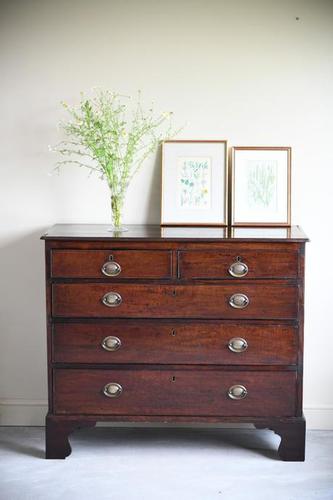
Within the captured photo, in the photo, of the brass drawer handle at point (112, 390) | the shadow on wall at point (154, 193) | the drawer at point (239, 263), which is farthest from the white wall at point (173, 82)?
the brass drawer handle at point (112, 390)

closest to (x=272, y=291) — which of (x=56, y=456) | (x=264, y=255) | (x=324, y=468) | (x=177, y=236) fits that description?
(x=264, y=255)

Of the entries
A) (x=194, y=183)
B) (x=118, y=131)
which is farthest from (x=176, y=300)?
(x=118, y=131)

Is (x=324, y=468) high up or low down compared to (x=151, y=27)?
down

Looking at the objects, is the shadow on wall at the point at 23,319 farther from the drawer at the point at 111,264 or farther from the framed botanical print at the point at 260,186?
the framed botanical print at the point at 260,186

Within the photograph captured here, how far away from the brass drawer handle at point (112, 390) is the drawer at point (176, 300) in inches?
11.7

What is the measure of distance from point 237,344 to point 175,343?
26 centimetres

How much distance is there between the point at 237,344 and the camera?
3.53 metres

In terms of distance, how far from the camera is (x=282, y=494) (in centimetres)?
328

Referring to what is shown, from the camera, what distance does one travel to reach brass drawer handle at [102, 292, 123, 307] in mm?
3523

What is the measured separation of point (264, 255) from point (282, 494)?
3.11 ft

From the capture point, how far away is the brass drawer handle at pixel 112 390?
11.7 ft

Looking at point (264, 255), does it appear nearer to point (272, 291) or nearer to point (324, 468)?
point (272, 291)

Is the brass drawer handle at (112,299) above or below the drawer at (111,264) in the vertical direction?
below

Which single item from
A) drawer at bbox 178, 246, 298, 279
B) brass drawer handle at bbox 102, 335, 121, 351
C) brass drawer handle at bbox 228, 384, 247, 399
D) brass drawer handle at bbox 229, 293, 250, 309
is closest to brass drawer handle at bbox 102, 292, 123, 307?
brass drawer handle at bbox 102, 335, 121, 351
